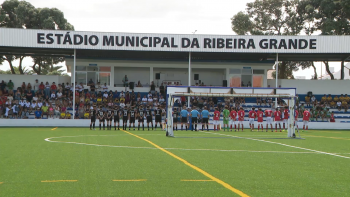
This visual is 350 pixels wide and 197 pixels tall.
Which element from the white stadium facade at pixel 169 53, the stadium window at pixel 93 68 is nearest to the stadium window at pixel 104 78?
the white stadium facade at pixel 169 53

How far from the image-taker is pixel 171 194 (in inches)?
274

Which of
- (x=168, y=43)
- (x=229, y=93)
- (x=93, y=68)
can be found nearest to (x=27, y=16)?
(x=93, y=68)

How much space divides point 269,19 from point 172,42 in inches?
1048

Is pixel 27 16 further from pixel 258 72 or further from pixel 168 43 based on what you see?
pixel 258 72

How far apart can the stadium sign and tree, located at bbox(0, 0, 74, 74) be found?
22.4 meters

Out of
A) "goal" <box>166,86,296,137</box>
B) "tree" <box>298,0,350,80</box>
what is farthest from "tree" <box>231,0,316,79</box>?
"goal" <box>166,86,296,137</box>

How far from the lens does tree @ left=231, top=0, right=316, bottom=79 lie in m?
57.4

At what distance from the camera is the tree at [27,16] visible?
5562 cm

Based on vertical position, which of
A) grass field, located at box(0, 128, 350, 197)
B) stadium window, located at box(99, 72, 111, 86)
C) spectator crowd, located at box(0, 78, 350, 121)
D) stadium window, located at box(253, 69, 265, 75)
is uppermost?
stadium window, located at box(253, 69, 265, 75)

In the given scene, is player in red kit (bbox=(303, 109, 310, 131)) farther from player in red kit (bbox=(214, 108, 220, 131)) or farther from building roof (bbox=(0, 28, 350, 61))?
player in red kit (bbox=(214, 108, 220, 131))

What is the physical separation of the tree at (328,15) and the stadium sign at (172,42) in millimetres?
17586

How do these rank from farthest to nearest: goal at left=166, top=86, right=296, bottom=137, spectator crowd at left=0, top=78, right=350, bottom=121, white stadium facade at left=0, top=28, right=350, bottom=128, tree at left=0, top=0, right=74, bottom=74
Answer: tree at left=0, top=0, right=74, bottom=74 < spectator crowd at left=0, top=78, right=350, bottom=121 < white stadium facade at left=0, top=28, right=350, bottom=128 < goal at left=166, top=86, right=296, bottom=137

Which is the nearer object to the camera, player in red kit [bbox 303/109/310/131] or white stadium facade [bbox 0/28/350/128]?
player in red kit [bbox 303/109/310/131]

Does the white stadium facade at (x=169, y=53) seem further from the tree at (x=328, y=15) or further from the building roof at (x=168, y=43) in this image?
the tree at (x=328, y=15)
